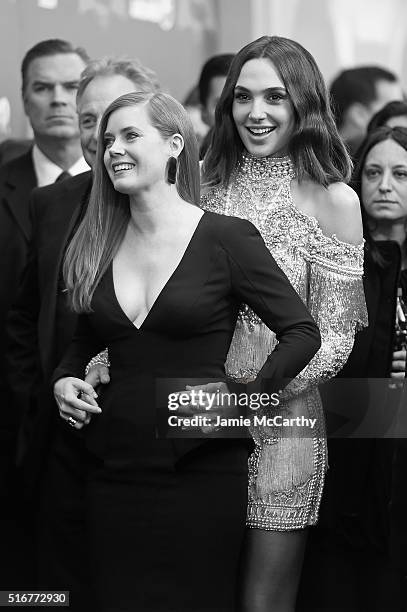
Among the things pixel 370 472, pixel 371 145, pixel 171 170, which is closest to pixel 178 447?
pixel 171 170

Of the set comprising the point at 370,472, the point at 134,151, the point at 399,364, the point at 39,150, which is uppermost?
the point at 134,151

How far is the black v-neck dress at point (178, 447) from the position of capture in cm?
277

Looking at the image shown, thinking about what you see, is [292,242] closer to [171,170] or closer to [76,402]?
[171,170]

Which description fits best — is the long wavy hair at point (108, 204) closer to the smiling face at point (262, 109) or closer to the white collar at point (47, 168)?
the smiling face at point (262, 109)

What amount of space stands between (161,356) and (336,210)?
742 millimetres

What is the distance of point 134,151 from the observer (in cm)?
283

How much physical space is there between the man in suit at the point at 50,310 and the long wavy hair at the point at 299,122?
0.43m

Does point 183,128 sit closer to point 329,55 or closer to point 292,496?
point 292,496

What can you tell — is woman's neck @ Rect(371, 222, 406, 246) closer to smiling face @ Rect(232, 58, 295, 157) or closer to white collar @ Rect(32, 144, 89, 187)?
smiling face @ Rect(232, 58, 295, 157)

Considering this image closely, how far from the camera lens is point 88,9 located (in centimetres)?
618

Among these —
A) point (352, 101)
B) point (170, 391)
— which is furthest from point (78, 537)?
point (352, 101)

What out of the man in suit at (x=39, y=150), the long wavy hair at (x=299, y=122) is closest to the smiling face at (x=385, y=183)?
the long wavy hair at (x=299, y=122)

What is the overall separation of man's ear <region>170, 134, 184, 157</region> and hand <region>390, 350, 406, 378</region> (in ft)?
3.99

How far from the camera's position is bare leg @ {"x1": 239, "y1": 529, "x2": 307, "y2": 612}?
3.09 meters
